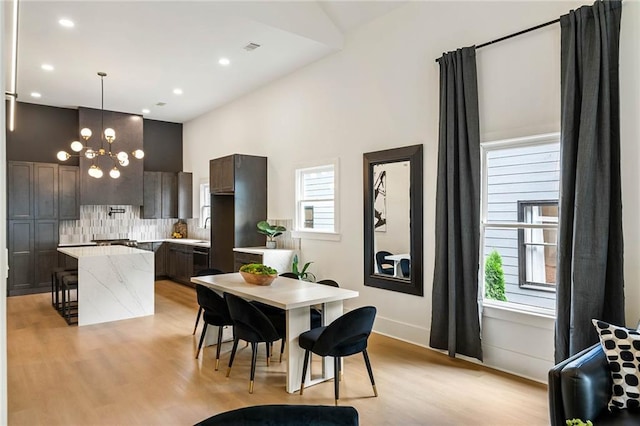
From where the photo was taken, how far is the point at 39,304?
656 centimetres

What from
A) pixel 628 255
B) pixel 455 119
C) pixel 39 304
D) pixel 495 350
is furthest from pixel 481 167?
pixel 39 304

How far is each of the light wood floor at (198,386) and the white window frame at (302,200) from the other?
1.56 meters

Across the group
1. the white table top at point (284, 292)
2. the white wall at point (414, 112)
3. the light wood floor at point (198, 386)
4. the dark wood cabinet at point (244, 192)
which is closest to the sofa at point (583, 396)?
the light wood floor at point (198, 386)

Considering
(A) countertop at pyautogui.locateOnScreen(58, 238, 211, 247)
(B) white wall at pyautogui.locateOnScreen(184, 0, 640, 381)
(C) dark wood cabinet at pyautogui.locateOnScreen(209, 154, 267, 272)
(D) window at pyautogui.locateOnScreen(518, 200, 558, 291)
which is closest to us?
(B) white wall at pyautogui.locateOnScreen(184, 0, 640, 381)

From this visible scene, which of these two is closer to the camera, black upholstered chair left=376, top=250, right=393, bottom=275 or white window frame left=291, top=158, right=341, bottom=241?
black upholstered chair left=376, top=250, right=393, bottom=275

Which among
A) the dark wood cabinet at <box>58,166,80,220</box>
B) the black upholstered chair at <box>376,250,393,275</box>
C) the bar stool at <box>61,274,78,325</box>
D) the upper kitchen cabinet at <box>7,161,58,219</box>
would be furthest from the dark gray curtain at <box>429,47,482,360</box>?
the upper kitchen cabinet at <box>7,161,58,219</box>

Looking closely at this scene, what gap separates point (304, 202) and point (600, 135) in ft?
13.1

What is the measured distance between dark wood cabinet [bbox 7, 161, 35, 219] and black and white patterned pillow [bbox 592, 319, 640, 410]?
8.28 metres

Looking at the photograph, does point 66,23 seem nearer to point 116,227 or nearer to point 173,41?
point 173,41

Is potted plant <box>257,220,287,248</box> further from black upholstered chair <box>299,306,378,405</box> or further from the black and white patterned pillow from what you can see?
the black and white patterned pillow

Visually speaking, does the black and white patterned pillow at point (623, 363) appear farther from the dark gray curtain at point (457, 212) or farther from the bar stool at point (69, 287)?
the bar stool at point (69, 287)

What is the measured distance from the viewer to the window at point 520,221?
361 cm

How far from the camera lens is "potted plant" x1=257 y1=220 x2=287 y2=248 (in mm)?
6496

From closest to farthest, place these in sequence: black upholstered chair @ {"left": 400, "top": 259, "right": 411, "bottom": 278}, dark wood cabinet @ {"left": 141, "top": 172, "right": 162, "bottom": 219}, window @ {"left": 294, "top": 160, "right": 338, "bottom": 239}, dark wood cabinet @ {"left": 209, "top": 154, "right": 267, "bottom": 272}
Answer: black upholstered chair @ {"left": 400, "top": 259, "right": 411, "bottom": 278} < window @ {"left": 294, "top": 160, "right": 338, "bottom": 239} < dark wood cabinet @ {"left": 209, "top": 154, "right": 267, "bottom": 272} < dark wood cabinet @ {"left": 141, "top": 172, "right": 162, "bottom": 219}
